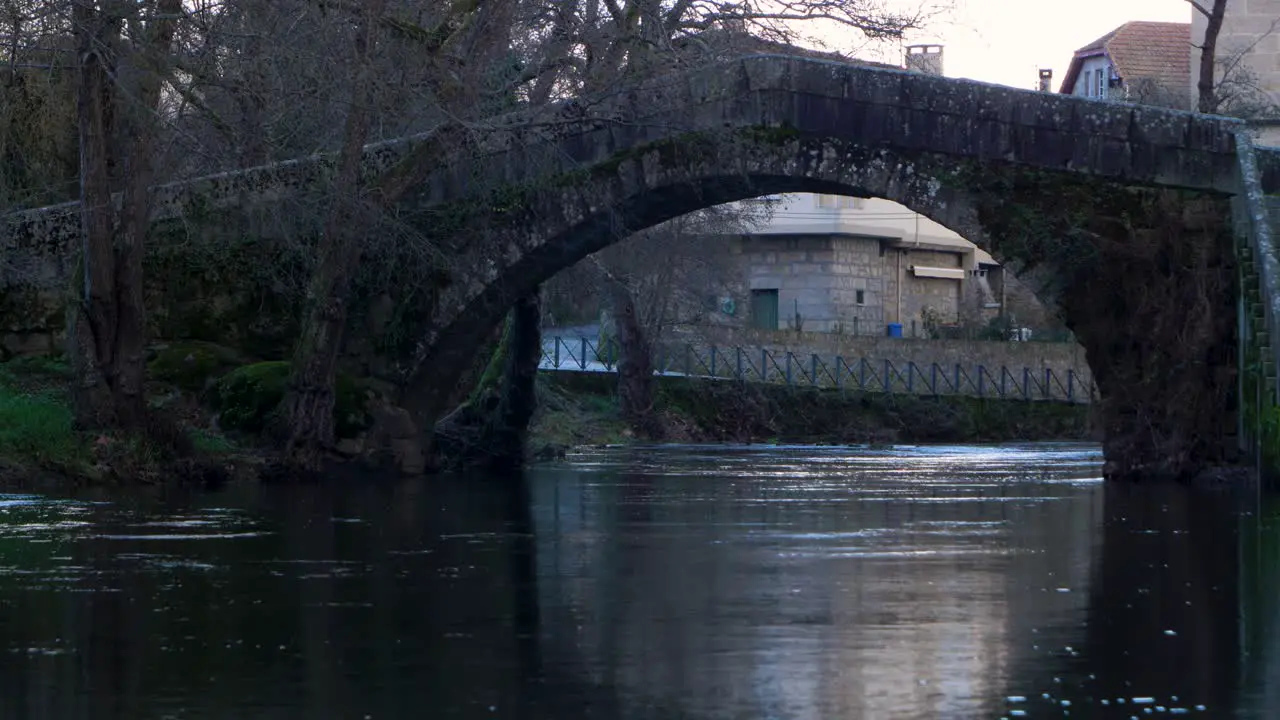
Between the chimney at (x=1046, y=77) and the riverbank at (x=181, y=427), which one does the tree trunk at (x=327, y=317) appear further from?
the chimney at (x=1046, y=77)

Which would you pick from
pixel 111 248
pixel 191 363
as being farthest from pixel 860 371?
pixel 111 248

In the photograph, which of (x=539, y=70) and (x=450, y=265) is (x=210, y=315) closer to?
(x=450, y=265)

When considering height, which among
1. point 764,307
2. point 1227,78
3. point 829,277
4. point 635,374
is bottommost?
point 635,374

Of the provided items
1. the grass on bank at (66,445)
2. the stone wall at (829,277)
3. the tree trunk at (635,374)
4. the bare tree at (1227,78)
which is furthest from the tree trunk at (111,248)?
the stone wall at (829,277)

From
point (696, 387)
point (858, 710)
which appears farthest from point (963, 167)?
point (696, 387)

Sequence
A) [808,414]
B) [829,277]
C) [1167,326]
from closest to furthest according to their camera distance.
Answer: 1. [1167,326]
2. [808,414]
3. [829,277]

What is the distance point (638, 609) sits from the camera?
24.9 feet

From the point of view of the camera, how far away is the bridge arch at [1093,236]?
15.8 m

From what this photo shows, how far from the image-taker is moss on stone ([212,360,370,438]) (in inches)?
694

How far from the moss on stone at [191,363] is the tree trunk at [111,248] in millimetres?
2477

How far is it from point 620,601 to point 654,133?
32.3ft

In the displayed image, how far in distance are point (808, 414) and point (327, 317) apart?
54.8 ft

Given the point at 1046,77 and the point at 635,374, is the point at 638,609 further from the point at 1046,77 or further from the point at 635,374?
the point at 1046,77

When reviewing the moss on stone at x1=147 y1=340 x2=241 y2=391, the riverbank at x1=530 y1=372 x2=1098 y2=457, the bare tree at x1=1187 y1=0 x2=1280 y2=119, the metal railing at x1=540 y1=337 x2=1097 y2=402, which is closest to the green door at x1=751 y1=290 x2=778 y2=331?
the metal railing at x1=540 y1=337 x2=1097 y2=402
